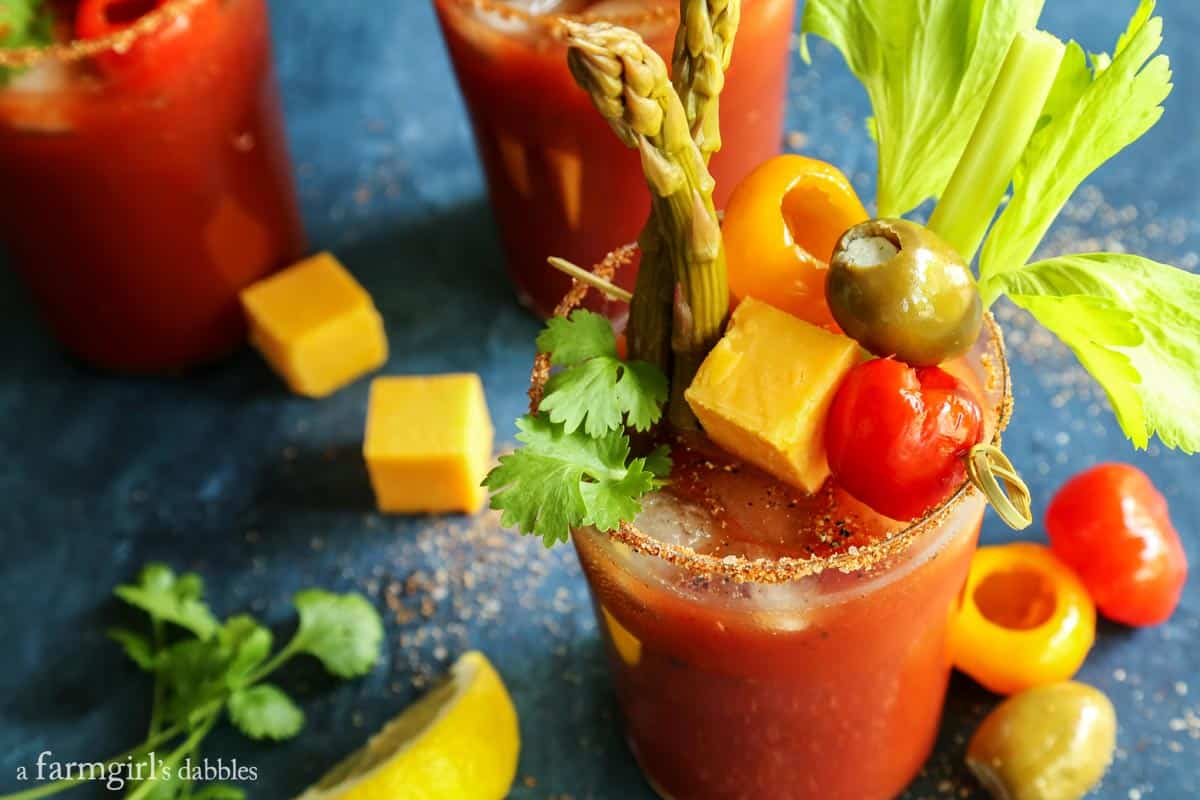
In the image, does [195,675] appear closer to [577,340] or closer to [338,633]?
[338,633]

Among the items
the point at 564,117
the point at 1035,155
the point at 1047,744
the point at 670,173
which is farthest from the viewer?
the point at 564,117

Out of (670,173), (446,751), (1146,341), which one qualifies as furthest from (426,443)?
(1146,341)

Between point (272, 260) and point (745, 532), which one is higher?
point (745, 532)

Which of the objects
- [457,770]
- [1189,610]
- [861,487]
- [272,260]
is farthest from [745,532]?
[272,260]

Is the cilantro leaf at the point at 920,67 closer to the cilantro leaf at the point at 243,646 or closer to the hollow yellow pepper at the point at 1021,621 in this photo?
the hollow yellow pepper at the point at 1021,621

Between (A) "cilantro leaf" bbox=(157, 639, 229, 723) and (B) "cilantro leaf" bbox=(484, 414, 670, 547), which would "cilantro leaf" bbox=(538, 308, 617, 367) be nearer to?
(B) "cilantro leaf" bbox=(484, 414, 670, 547)

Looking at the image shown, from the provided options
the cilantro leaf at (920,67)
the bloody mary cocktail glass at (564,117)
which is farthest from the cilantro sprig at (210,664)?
the cilantro leaf at (920,67)

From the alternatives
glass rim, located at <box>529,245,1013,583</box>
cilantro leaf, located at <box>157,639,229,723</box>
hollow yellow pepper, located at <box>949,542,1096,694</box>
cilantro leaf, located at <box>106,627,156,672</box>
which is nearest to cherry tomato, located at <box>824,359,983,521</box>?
glass rim, located at <box>529,245,1013,583</box>

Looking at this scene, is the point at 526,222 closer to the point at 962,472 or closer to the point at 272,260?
the point at 272,260
